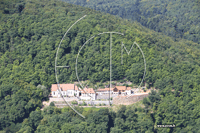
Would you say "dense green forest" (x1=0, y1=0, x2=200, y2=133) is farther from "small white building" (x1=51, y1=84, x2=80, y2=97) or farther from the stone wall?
the stone wall

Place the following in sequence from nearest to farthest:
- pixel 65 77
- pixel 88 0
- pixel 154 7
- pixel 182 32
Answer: pixel 65 77
pixel 182 32
pixel 154 7
pixel 88 0

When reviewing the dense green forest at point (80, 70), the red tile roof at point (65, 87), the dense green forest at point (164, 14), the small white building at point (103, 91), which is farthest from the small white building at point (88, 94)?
the dense green forest at point (164, 14)

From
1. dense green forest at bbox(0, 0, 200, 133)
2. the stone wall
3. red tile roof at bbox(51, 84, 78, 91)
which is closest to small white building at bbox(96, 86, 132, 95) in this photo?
the stone wall

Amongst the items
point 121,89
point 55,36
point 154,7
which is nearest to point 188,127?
point 121,89

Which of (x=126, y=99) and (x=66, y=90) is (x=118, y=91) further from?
(x=66, y=90)

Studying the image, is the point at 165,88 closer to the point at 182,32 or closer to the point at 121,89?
the point at 121,89

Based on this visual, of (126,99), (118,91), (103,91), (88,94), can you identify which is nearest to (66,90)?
(88,94)
